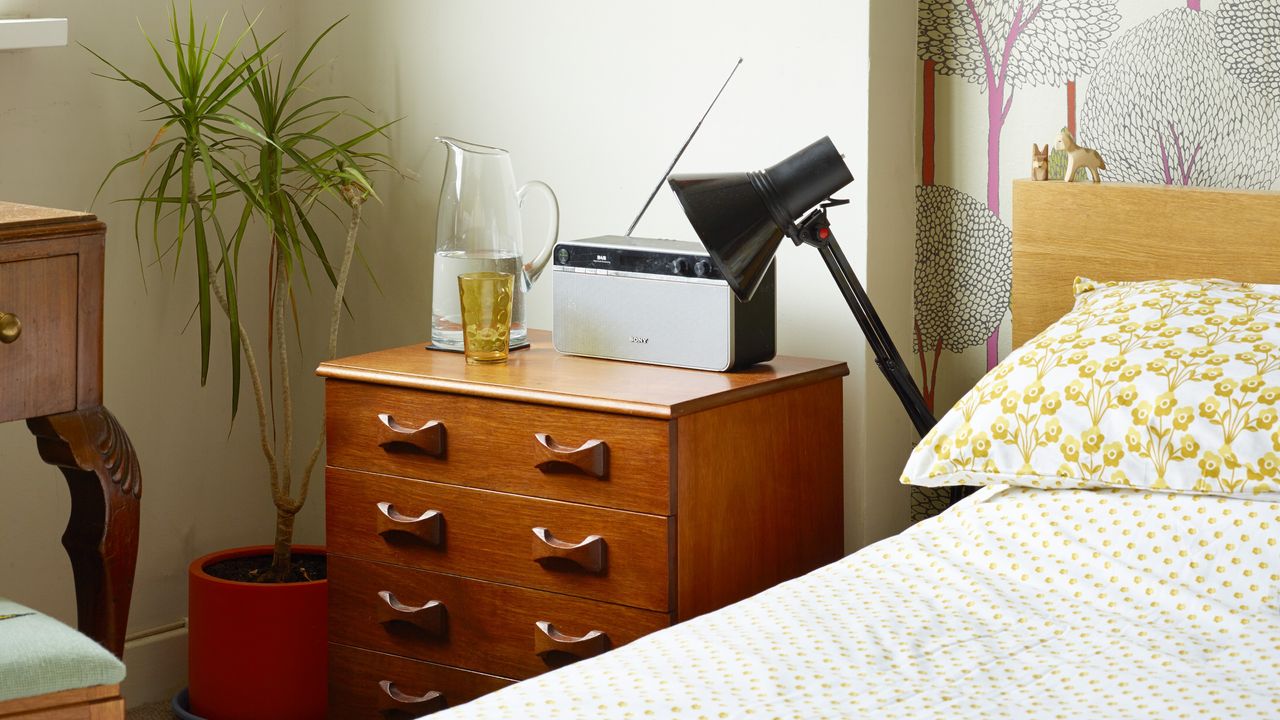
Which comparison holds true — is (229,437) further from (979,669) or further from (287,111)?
(979,669)

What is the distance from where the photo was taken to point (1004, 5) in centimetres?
215

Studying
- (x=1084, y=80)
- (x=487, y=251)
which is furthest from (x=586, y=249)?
(x=1084, y=80)

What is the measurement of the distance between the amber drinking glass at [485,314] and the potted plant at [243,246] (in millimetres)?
425

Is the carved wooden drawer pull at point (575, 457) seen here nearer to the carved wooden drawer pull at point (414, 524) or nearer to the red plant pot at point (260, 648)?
the carved wooden drawer pull at point (414, 524)

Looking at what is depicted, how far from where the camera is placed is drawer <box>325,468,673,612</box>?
180 centimetres

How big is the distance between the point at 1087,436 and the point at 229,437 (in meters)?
1.74

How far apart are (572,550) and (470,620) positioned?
0.71 ft

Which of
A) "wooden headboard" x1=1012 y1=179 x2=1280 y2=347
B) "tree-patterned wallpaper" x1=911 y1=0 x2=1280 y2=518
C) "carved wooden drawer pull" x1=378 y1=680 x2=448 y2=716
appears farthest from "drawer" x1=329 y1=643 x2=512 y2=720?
"wooden headboard" x1=1012 y1=179 x2=1280 y2=347

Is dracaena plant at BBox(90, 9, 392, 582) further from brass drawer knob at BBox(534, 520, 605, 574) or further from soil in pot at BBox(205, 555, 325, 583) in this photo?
brass drawer knob at BBox(534, 520, 605, 574)

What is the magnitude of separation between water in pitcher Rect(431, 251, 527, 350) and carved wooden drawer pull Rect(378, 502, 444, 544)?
289 millimetres

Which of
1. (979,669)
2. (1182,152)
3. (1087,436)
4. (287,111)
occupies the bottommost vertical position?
(979,669)

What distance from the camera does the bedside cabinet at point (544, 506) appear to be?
1.81 metres

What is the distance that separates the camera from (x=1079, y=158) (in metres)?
2.00

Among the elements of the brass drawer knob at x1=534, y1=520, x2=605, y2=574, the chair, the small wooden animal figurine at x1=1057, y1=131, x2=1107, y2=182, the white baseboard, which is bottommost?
the white baseboard
